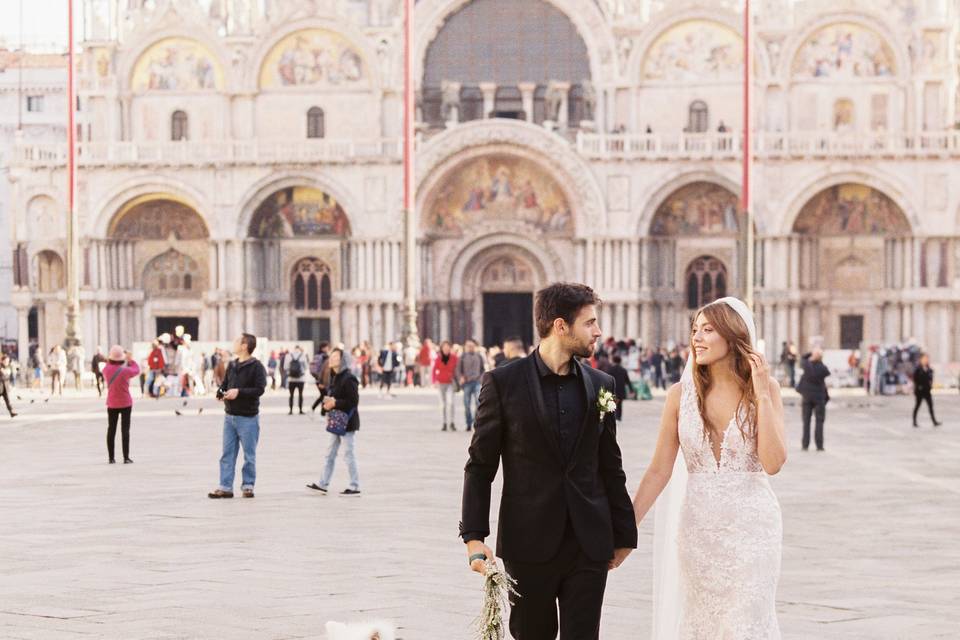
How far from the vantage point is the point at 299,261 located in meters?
54.2

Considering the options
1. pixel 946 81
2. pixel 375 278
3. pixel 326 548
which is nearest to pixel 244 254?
pixel 375 278

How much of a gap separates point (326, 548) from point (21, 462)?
9322 millimetres

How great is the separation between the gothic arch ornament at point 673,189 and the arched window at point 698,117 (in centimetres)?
233

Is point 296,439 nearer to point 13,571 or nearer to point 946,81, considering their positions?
point 13,571

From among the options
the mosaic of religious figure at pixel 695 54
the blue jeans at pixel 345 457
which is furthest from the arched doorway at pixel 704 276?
the blue jeans at pixel 345 457

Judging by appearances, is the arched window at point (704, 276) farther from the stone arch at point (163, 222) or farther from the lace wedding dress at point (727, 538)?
the lace wedding dress at point (727, 538)

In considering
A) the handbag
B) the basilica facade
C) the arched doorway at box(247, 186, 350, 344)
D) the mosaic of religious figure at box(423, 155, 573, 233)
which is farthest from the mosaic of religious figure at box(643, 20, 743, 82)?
the handbag

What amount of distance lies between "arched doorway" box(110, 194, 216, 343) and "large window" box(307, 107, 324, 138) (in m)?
4.25

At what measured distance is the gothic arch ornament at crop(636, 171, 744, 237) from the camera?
5078 centimetres

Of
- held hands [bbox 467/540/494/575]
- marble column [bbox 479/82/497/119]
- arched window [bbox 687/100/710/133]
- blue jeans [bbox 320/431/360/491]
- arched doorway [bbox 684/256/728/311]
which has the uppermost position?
marble column [bbox 479/82/497/119]

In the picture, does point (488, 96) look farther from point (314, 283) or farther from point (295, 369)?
point (295, 369)

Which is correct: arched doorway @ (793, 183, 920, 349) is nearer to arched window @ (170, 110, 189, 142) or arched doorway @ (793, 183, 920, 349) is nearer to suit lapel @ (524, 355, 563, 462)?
arched window @ (170, 110, 189, 142)

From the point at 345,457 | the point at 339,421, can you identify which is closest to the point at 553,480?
the point at 339,421

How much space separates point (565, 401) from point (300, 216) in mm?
47187
